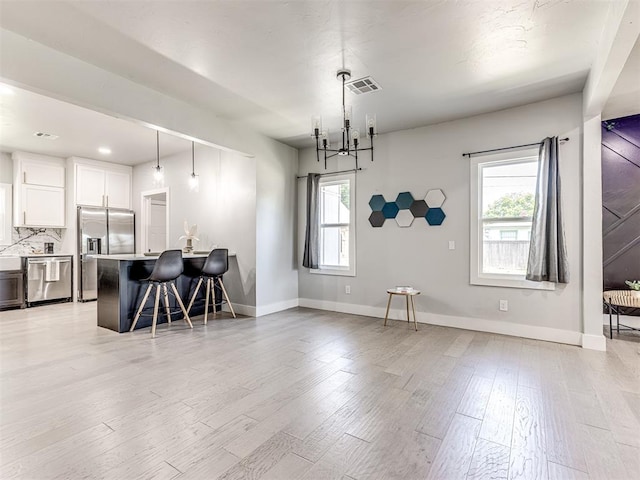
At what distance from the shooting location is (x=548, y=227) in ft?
11.4

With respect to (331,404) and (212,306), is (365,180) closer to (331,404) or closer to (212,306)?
(212,306)

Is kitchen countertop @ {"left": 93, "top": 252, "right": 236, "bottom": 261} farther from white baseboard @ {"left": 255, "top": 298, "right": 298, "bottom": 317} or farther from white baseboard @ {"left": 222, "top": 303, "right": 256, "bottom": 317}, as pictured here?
white baseboard @ {"left": 255, "top": 298, "right": 298, "bottom": 317}

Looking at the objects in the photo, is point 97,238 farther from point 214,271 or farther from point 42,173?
point 214,271

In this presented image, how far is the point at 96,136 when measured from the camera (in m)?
4.88

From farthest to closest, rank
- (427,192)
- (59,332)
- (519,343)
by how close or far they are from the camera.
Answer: (427,192), (59,332), (519,343)

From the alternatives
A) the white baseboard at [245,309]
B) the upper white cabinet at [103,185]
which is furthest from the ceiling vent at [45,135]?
the white baseboard at [245,309]

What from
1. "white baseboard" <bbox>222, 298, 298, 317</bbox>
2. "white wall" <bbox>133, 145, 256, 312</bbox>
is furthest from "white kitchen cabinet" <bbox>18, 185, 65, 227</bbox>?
"white baseboard" <bbox>222, 298, 298, 317</bbox>

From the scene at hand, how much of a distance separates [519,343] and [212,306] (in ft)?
13.8

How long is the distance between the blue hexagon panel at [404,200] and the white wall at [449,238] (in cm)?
7

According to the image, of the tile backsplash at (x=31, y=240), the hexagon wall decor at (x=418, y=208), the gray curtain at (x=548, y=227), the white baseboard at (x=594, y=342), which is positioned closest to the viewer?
the white baseboard at (x=594, y=342)

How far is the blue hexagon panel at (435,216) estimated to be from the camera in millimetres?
4258

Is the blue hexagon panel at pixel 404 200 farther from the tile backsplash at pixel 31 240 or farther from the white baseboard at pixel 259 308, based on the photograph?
the tile backsplash at pixel 31 240

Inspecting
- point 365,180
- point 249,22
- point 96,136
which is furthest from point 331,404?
point 96,136

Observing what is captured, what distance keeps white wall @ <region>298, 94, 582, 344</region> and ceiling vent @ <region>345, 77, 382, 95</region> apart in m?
1.40
